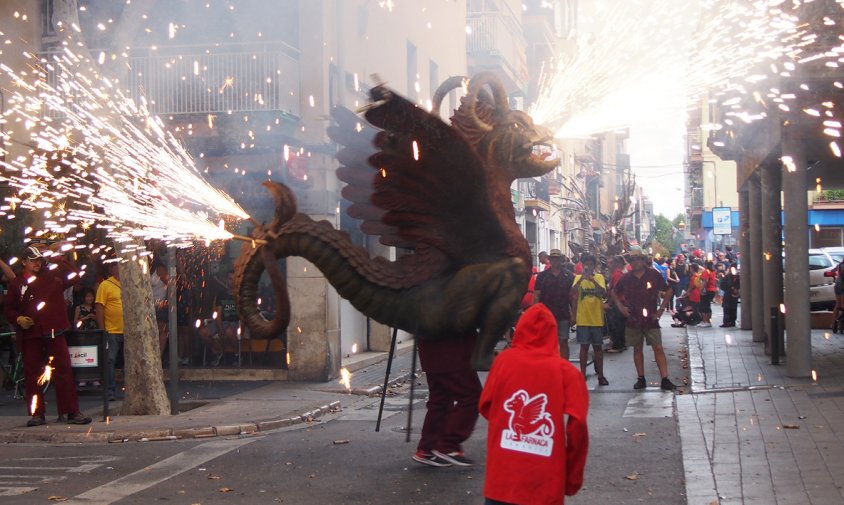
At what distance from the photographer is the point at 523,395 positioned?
4.66m

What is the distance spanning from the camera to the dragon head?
8195 mm

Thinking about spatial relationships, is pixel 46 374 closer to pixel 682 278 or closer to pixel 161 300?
pixel 161 300

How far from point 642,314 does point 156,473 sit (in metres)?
6.82

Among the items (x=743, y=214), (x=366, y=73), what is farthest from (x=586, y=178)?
(x=366, y=73)

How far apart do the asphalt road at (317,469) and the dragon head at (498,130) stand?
2.65 meters

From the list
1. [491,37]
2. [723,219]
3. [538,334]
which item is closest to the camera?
[538,334]

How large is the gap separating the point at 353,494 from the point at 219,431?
383cm

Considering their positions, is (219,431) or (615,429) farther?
(219,431)

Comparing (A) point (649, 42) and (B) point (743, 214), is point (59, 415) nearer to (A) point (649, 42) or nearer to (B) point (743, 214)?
(A) point (649, 42)

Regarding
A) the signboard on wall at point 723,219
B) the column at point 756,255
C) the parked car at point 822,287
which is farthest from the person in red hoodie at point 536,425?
the signboard on wall at point 723,219

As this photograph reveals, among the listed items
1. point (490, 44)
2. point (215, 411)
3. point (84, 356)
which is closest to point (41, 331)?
point (84, 356)

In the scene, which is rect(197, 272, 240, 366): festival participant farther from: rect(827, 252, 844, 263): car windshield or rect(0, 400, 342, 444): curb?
rect(827, 252, 844, 263): car windshield

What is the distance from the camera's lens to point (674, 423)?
9.84m

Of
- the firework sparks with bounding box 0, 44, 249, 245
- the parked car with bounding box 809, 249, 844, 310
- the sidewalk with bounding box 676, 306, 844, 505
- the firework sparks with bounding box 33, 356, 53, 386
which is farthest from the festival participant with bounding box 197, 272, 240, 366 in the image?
the parked car with bounding box 809, 249, 844, 310
